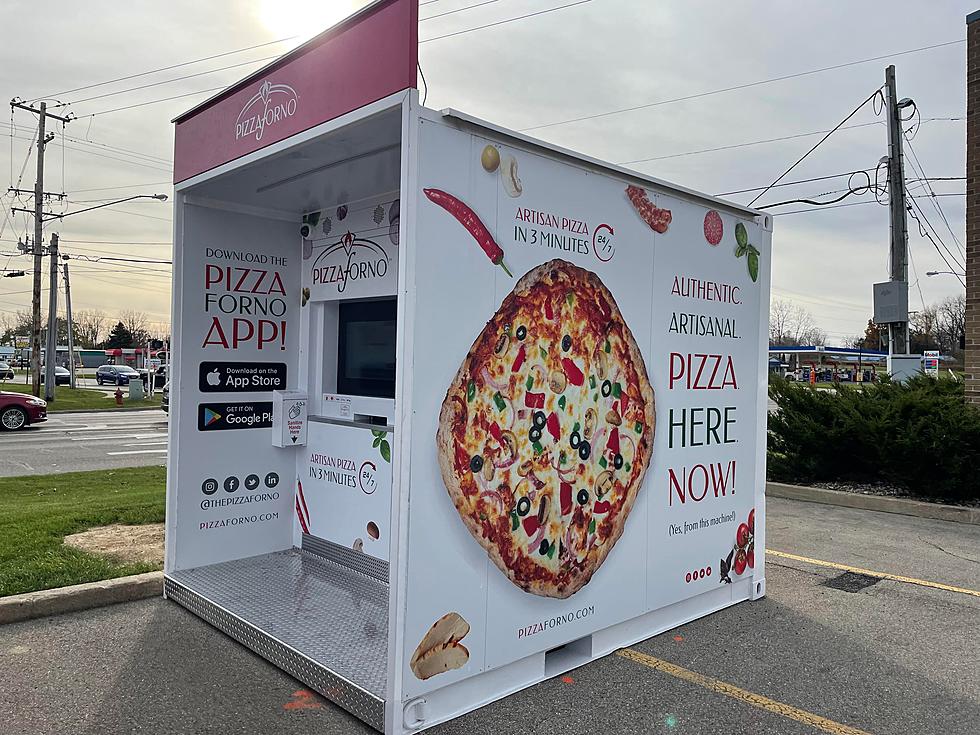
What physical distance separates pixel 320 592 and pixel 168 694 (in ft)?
4.75

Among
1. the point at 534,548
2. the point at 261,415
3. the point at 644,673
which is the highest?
the point at 261,415

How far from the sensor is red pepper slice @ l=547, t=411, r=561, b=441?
409 centimetres

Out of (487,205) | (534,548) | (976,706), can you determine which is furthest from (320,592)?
(976,706)

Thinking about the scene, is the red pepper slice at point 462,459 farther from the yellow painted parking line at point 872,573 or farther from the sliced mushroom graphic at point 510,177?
the yellow painted parking line at point 872,573

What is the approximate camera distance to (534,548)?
4047mm

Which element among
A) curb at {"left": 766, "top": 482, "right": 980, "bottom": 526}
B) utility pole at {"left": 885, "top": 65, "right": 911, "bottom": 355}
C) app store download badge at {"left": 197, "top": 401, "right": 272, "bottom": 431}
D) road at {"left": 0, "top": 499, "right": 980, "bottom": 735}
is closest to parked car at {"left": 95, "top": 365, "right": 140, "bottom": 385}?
utility pole at {"left": 885, "top": 65, "right": 911, "bottom": 355}

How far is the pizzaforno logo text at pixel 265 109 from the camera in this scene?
420 centimetres

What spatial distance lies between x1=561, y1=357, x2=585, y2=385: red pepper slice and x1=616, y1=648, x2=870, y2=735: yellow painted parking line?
5.54 feet

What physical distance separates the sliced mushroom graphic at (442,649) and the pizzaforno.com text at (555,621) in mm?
410

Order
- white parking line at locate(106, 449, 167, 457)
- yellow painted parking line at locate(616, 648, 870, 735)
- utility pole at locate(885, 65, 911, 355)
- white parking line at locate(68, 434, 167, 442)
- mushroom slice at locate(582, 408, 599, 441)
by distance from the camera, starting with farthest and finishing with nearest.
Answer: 1. white parking line at locate(68, 434, 167, 442)
2. utility pole at locate(885, 65, 911, 355)
3. white parking line at locate(106, 449, 167, 457)
4. mushroom slice at locate(582, 408, 599, 441)
5. yellow painted parking line at locate(616, 648, 870, 735)

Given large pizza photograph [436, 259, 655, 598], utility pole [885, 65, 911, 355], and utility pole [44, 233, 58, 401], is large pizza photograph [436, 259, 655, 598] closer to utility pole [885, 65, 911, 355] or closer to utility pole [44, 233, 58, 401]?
utility pole [885, 65, 911, 355]

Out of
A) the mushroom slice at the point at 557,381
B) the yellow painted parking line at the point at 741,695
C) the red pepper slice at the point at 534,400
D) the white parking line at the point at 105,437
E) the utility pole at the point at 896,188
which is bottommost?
the white parking line at the point at 105,437

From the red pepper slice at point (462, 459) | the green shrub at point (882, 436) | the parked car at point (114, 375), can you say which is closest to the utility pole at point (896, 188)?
the green shrub at point (882, 436)

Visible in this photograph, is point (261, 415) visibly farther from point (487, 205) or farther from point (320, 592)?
point (487, 205)
